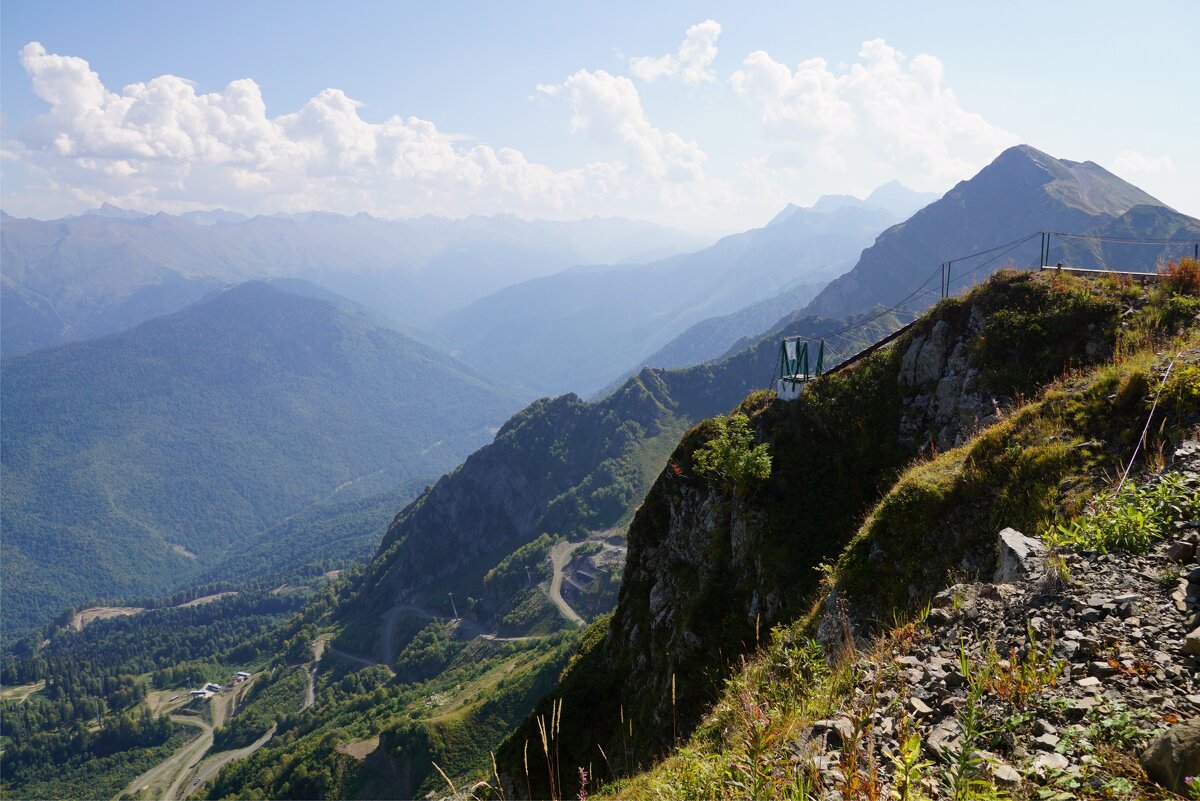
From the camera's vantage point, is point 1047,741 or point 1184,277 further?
point 1184,277

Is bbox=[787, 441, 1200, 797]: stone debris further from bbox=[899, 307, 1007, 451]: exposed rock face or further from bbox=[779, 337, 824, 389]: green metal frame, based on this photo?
bbox=[779, 337, 824, 389]: green metal frame

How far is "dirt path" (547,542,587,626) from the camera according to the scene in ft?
423

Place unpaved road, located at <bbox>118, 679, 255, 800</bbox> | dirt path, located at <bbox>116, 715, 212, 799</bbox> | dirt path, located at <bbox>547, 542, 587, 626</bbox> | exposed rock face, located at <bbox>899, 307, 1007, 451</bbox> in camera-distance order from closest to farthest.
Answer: exposed rock face, located at <bbox>899, 307, 1007, 451</bbox>
dirt path, located at <bbox>547, 542, 587, 626</bbox>
unpaved road, located at <bbox>118, 679, 255, 800</bbox>
dirt path, located at <bbox>116, 715, 212, 799</bbox>

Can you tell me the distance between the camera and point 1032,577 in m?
8.03

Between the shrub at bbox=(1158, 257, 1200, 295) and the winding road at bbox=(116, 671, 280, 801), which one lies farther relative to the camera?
the winding road at bbox=(116, 671, 280, 801)

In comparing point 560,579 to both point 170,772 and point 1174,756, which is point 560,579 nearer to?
point 170,772

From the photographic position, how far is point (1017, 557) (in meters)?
8.65

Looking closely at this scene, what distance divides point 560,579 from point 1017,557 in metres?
143

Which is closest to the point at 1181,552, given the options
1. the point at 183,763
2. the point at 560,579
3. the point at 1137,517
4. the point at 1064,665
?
the point at 1137,517

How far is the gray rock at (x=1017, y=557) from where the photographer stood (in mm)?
8305

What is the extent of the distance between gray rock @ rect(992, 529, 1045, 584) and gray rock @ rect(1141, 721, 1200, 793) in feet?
12.5

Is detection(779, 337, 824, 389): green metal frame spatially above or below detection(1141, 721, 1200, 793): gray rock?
above

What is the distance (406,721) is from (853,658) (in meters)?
81.5

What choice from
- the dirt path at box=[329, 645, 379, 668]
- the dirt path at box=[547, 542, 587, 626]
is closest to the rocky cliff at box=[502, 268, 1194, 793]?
the dirt path at box=[547, 542, 587, 626]
